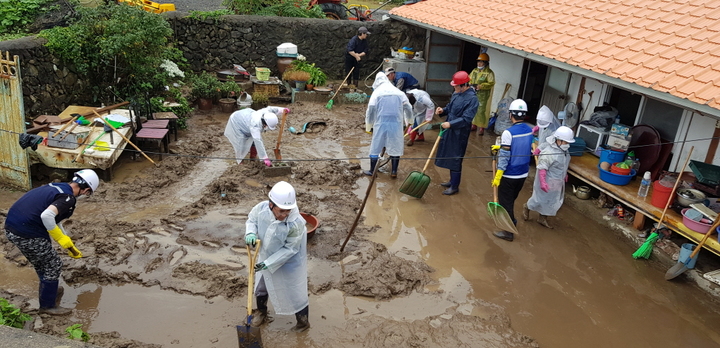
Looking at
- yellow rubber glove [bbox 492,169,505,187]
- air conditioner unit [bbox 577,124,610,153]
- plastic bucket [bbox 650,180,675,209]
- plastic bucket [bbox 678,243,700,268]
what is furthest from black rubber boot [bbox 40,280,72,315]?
air conditioner unit [bbox 577,124,610,153]

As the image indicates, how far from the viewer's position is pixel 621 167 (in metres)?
7.75

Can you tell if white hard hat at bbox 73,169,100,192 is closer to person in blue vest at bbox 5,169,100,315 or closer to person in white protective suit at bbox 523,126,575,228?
person in blue vest at bbox 5,169,100,315

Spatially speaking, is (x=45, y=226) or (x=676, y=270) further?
(x=676, y=270)

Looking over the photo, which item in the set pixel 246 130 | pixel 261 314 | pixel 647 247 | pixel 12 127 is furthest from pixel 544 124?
pixel 12 127

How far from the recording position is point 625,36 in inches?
301

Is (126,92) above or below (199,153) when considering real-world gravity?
above

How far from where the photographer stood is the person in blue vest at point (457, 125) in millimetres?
8273

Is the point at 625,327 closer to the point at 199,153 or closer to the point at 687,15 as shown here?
the point at 687,15

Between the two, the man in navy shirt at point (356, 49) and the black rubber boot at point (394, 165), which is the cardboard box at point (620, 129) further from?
the man in navy shirt at point (356, 49)

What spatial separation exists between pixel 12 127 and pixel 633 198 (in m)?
8.95

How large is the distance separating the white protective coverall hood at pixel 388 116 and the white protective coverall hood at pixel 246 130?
168cm

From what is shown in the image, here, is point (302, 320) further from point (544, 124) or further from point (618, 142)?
point (618, 142)

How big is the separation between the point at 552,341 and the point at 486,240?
2127mm

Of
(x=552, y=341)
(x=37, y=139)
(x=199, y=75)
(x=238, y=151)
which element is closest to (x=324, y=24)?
(x=199, y=75)
